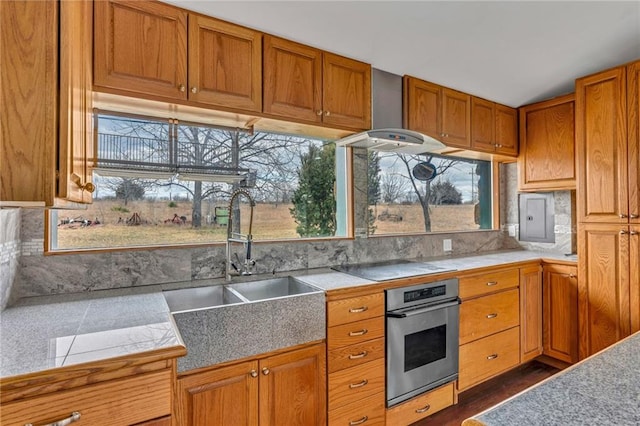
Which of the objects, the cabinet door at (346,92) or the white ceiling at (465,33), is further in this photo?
→ the cabinet door at (346,92)

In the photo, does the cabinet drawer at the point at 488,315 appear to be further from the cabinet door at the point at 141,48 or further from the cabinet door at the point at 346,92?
the cabinet door at the point at 141,48

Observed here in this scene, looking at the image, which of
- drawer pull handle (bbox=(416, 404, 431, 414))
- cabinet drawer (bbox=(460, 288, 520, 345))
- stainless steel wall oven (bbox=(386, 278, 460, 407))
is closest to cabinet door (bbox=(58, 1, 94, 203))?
stainless steel wall oven (bbox=(386, 278, 460, 407))

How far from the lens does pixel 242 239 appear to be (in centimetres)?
192

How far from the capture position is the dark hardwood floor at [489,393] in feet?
7.08

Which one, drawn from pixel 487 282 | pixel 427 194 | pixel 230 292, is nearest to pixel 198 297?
pixel 230 292

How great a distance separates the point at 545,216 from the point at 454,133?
1.47 m

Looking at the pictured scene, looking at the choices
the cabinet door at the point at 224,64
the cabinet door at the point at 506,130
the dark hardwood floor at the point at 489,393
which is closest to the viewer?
the cabinet door at the point at 224,64

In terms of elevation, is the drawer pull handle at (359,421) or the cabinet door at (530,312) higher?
the cabinet door at (530,312)

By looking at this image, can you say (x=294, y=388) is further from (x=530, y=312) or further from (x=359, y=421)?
(x=530, y=312)

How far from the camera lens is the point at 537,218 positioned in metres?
3.30

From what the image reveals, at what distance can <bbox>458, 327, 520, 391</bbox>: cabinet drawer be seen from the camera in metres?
2.25

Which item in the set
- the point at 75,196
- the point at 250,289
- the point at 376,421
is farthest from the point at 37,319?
the point at 376,421

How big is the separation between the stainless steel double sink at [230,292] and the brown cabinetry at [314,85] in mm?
1022

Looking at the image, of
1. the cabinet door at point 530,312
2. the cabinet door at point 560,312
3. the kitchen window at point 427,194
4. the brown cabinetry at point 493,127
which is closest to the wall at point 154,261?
the kitchen window at point 427,194
